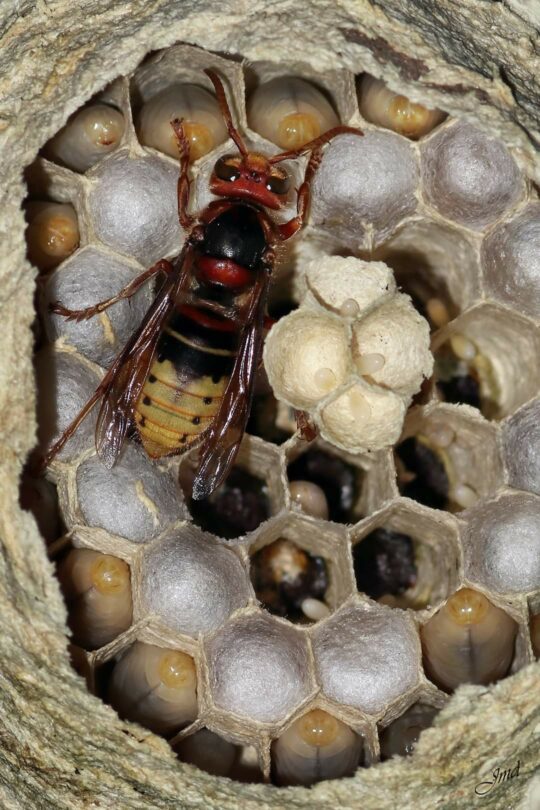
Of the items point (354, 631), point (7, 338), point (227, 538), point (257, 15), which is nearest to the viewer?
point (7, 338)

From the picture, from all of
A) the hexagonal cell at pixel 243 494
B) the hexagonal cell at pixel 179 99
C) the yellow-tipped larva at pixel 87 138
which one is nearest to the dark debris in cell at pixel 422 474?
the hexagonal cell at pixel 243 494

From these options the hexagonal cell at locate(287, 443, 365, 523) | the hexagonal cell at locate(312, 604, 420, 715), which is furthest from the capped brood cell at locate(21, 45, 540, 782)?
the hexagonal cell at locate(287, 443, 365, 523)

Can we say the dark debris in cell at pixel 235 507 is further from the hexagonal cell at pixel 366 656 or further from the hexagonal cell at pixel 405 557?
the hexagonal cell at pixel 366 656

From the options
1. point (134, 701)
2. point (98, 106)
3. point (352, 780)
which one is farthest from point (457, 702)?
point (98, 106)

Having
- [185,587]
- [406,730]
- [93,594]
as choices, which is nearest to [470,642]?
[406,730]

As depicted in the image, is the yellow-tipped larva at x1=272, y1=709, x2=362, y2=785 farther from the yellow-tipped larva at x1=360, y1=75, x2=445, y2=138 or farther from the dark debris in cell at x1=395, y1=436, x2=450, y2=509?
the yellow-tipped larva at x1=360, y1=75, x2=445, y2=138

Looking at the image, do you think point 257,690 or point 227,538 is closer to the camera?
point 257,690

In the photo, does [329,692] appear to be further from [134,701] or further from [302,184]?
[302,184]
